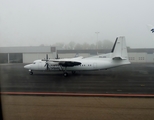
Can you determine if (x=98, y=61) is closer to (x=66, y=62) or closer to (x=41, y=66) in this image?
(x=66, y=62)

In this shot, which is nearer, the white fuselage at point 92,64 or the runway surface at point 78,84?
the runway surface at point 78,84

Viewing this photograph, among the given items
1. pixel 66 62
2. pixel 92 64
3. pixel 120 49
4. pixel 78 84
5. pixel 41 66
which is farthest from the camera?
pixel 41 66

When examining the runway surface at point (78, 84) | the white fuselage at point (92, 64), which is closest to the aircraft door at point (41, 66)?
the white fuselage at point (92, 64)

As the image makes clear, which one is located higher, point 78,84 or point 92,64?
point 92,64

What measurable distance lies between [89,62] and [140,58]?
4282mm

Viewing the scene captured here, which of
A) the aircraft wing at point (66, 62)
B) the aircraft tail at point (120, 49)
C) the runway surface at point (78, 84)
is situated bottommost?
the runway surface at point (78, 84)

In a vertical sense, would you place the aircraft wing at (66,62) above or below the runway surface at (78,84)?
above

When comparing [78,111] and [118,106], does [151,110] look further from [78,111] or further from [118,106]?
[78,111]

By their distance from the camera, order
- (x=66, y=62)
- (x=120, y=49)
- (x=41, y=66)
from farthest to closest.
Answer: (x=41, y=66)
(x=66, y=62)
(x=120, y=49)

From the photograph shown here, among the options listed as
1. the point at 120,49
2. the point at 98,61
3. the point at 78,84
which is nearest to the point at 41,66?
the point at 98,61

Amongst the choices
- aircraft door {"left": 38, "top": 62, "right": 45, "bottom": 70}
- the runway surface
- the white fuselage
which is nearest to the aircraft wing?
the white fuselage

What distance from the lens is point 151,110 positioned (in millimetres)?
4125

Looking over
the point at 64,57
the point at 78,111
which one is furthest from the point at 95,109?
the point at 64,57

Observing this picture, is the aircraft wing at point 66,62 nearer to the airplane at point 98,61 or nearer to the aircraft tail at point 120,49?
the airplane at point 98,61
